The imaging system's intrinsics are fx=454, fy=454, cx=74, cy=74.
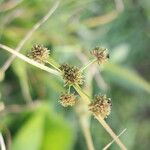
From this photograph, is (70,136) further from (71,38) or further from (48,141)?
(71,38)

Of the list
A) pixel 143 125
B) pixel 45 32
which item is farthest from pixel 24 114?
pixel 143 125

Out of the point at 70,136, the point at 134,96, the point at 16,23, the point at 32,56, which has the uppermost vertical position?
the point at 16,23

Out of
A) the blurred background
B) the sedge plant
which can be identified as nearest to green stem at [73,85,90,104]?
the sedge plant

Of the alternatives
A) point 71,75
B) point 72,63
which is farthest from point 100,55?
point 72,63

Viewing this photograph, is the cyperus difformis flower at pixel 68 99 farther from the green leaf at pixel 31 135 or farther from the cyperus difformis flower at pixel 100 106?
the green leaf at pixel 31 135

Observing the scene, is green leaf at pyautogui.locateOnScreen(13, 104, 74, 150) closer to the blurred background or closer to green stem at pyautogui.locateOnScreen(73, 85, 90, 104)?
the blurred background

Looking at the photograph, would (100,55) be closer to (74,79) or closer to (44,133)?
(74,79)

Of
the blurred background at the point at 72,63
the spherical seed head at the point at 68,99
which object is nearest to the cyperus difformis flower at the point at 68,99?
the spherical seed head at the point at 68,99
